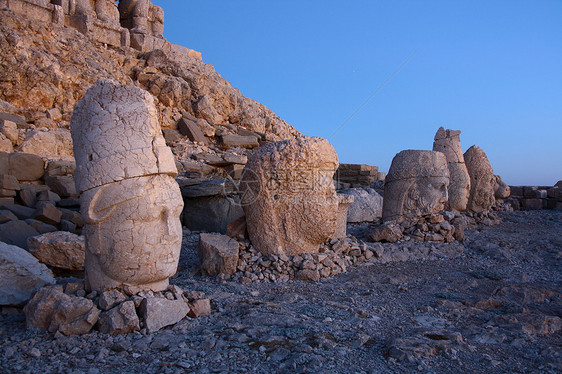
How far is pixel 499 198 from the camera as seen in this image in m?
12.6

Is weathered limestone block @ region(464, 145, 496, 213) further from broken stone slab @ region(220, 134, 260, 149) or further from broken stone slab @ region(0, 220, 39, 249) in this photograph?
broken stone slab @ region(0, 220, 39, 249)

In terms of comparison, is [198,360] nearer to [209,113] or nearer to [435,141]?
[435,141]

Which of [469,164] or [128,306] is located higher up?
[469,164]

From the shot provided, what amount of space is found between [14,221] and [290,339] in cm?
499

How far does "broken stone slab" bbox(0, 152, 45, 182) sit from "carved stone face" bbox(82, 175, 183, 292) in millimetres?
6169

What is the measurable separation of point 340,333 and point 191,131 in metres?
13.2

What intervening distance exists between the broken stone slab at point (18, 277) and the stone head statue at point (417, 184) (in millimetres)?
5721

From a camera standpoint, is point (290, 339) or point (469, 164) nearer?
point (290, 339)

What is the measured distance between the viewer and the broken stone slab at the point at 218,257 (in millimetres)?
4801

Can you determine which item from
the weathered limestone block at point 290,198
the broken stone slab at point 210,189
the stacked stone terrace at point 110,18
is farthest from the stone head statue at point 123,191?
the stacked stone terrace at point 110,18

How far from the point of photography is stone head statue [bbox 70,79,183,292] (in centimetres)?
317

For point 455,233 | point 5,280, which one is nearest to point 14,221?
point 5,280

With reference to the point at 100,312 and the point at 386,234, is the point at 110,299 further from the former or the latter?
the point at 386,234

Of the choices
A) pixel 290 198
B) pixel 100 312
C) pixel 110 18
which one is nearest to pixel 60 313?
pixel 100 312
